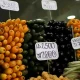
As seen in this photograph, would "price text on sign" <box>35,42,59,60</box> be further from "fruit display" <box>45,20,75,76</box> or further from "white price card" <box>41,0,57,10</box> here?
"white price card" <box>41,0,57,10</box>

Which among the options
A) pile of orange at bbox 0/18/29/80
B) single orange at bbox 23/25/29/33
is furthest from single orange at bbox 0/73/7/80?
single orange at bbox 23/25/29/33

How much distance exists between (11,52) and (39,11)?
13.0 ft

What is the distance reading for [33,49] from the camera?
62.9 inches

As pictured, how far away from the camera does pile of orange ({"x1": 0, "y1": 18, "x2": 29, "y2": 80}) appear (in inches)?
54.5

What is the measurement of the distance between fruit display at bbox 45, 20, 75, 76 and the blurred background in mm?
2839

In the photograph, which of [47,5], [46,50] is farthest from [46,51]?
[47,5]

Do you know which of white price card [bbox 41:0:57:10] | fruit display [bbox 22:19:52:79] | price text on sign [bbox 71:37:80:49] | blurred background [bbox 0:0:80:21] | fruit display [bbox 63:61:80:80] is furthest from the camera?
blurred background [bbox 0:0:80:21]

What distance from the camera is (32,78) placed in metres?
1.47

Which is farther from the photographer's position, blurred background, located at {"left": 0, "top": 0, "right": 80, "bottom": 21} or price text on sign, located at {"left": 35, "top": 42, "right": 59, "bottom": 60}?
blurred background, located at {"left": 0, "top": 0, "right": 80, "bottom": 21}

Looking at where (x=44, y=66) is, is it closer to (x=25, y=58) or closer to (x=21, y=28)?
(x=25, y=58)

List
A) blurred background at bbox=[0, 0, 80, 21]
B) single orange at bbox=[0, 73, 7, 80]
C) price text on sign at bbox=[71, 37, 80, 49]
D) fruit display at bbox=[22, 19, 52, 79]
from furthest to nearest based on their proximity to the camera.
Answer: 1. blurred background at bbox=[0, 0, 80, 21]
2. price text on sign at bbox=[71, 37, 80, 49]
3. fruit display at bbox=[22, 19, 52, 79]
4. single orange at bbox=[0, 73, 7, 80]

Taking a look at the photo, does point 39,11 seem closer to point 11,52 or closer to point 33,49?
point 33,49

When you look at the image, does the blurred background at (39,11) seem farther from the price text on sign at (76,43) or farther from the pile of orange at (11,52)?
the pile of orange at (11,52)

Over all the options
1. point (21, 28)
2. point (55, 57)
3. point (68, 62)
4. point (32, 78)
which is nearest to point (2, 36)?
point (21, 28)
